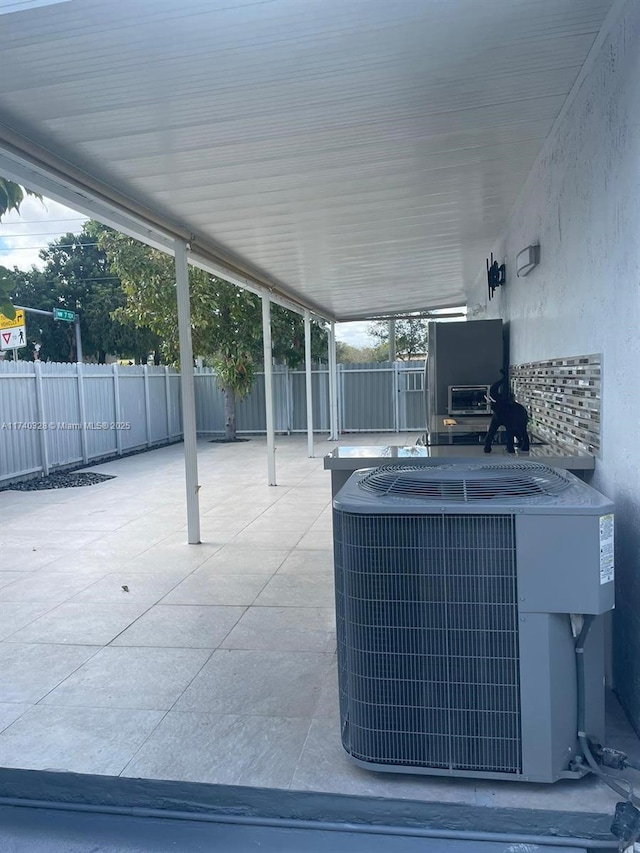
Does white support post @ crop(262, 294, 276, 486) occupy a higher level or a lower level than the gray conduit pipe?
higher

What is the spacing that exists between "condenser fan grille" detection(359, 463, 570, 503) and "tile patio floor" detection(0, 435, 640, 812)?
1018 millimetres

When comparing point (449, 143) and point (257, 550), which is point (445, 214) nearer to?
point (449, 143)

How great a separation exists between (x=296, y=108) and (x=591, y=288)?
5.40 ft

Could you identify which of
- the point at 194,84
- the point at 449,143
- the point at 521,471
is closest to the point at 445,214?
the point at 449,143

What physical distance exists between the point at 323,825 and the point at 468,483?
1284 mm

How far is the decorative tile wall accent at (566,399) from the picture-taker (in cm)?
304

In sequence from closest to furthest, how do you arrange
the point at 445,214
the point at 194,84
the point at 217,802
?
the point at 217,802, the point at 194,84, the point at 445,214

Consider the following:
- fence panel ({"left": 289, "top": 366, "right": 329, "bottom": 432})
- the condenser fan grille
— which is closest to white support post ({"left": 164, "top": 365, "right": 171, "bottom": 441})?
fence panel ({"left": 289, "top": 366, "right": 329, "bottom": 432})

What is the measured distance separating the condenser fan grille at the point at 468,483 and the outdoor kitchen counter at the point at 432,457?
0.34 m

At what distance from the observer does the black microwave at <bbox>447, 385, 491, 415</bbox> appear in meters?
6.11

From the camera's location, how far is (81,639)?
3836 millimetres

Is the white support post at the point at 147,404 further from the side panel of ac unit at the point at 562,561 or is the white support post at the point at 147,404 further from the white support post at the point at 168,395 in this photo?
the side panel of ac unit at the point at 562,561

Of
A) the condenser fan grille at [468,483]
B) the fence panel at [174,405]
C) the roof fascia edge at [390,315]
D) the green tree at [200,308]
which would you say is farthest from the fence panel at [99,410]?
the condenser fan grille at [468,483]

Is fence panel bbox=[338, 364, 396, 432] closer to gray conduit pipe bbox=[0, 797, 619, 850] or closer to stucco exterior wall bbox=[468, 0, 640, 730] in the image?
stucco exterior wall bbox=[468, 0, 640, 730]
